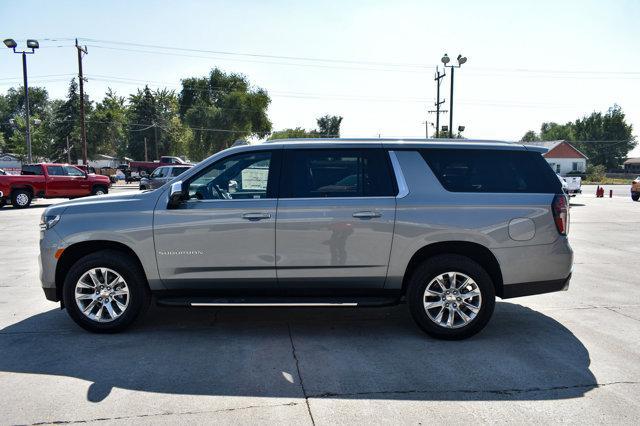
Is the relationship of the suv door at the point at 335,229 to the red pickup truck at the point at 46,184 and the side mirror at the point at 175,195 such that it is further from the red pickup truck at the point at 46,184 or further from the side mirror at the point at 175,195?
the red pickup truck at the point at 46,184

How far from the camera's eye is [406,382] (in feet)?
13.4

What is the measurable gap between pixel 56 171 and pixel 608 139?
9963 cm

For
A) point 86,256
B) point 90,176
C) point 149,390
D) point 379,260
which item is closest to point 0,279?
point 86,256

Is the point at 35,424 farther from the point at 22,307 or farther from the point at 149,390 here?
the point at 22,307

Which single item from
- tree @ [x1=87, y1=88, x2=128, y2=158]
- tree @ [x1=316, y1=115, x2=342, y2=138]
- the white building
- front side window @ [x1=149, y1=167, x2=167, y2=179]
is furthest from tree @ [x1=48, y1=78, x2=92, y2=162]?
the white building

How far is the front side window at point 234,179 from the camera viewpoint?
5.20 metres

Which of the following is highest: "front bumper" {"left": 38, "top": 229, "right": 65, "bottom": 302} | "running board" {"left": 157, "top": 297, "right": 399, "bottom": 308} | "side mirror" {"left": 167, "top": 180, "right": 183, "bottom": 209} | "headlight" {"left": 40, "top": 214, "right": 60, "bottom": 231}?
"side mirror" {"left": 167, "top": 180, "right": 183, "bottom": 209}

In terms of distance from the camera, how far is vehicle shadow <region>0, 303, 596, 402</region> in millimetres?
3984

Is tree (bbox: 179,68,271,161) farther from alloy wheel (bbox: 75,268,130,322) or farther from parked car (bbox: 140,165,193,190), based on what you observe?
alloy wheel (bbox: 75,268,130,322)

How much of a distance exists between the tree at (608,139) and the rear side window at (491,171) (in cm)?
10380

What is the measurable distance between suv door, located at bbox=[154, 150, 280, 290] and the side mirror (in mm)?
47

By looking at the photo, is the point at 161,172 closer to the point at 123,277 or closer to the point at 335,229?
the point at 123,277

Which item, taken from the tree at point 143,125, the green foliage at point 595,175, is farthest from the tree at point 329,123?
the green foliage at point 595,175

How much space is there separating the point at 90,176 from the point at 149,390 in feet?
70.3
